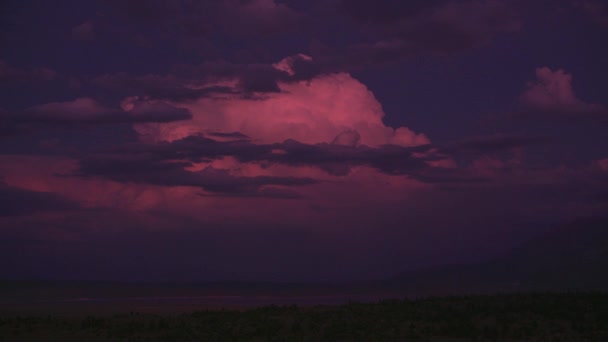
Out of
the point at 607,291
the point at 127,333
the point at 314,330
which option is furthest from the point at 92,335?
the point at 607,291

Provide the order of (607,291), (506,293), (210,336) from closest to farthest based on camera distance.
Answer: (210,336), (607,291), (506,293)

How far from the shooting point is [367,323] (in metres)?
31.6

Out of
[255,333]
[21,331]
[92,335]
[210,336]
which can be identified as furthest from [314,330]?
[21,331]

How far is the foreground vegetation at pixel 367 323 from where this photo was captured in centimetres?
2994

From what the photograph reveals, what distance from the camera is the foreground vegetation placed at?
29.9m

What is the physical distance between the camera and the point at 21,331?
32.4m

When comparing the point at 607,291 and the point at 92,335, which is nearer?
the point at 92,335

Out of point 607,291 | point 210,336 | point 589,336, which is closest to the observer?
point 589,336

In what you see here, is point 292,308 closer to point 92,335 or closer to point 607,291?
point 92,335

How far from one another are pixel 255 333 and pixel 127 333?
571 cm

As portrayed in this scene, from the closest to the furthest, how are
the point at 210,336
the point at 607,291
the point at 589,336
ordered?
the point at 589,336 < the point at 210,336 < the point at 607,291

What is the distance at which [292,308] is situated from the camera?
1467 inches

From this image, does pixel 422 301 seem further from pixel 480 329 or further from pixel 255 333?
pixel 255 333

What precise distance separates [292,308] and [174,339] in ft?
27.5
